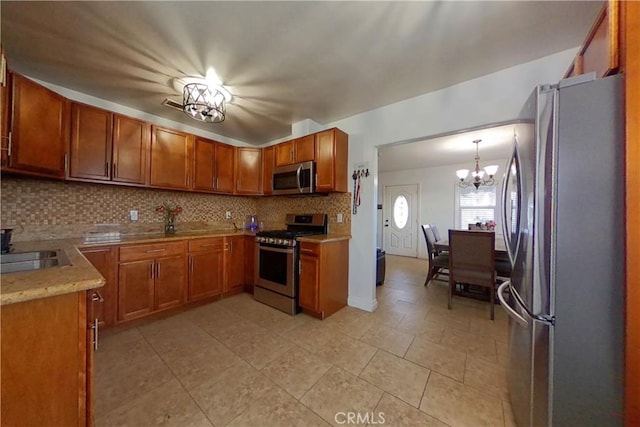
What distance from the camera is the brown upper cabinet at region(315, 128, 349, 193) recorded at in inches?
105

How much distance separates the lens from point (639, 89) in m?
0.82

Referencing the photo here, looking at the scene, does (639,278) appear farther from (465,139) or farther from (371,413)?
(465,139)

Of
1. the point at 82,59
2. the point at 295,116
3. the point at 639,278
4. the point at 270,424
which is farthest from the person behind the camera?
the point at 295,116

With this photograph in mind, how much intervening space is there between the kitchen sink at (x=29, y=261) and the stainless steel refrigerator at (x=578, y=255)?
2.35 m

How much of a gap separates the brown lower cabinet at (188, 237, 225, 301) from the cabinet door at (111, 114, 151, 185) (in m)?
0.95

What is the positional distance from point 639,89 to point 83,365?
235 cm

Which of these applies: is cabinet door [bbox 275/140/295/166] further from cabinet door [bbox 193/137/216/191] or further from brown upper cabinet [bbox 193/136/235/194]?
cabinet door [bbox 193/137/216/191]

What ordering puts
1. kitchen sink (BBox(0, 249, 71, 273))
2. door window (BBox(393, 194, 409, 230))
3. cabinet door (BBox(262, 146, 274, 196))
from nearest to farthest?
1. kitchen sink (BBox(0, 249, 71, 273))
2. cabinet door (BBox(262, 146, 274, 196))
3. door window (BBox(393, 194, 409, 230))

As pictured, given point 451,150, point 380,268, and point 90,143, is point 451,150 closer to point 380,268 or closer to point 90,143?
point 380,268

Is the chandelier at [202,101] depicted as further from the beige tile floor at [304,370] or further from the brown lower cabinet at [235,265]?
the beige tile floor at [304,370]

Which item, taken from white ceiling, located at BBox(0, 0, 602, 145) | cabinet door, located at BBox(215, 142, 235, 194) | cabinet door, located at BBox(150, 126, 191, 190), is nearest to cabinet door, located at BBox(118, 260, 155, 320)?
cabinet door, located at BBox(150, 126, 191, 190)

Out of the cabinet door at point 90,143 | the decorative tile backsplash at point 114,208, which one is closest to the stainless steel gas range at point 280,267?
the decorative tile backsplash at point 114,208

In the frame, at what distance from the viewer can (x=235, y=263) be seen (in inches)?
122

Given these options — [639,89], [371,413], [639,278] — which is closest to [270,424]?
[371,413]
